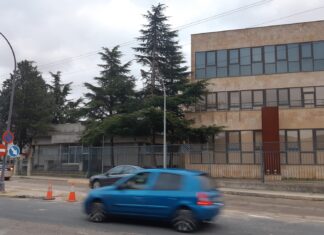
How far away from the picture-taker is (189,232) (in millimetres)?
10023

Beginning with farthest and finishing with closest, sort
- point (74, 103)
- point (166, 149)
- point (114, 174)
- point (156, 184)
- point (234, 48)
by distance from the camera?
point (74, 103) → point (234, 48) → point (166, 149) → point (114, 174) → point (156, 184)

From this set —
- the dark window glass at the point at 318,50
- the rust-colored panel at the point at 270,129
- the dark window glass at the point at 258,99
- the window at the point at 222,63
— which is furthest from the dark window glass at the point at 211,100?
the dark window glass at the point at 318,50

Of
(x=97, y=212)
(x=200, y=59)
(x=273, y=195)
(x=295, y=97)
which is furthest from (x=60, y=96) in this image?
(x=97, y=212)

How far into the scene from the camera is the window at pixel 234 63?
1463 inches

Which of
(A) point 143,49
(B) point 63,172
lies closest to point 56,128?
(B) point 63,172

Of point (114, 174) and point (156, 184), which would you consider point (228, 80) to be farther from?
point (156, 184)

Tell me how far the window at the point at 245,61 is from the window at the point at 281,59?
7.86 ft

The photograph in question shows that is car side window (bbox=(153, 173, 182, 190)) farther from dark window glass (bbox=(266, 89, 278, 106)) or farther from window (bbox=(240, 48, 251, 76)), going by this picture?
window (bbox=(240, 48, 251, 76))

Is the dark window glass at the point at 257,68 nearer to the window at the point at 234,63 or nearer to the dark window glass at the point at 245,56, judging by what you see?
the dark window glass at the point at 245,56

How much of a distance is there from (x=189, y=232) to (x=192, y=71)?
96.7ft

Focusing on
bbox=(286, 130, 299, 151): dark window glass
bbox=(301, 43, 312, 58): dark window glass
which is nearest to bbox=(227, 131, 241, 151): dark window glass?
bbox=(286, 130, 299, 151): dark window glass

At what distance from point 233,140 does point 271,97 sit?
15.6ft

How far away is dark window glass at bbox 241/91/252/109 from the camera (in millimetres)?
36156

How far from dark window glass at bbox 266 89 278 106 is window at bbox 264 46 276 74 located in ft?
5.42
